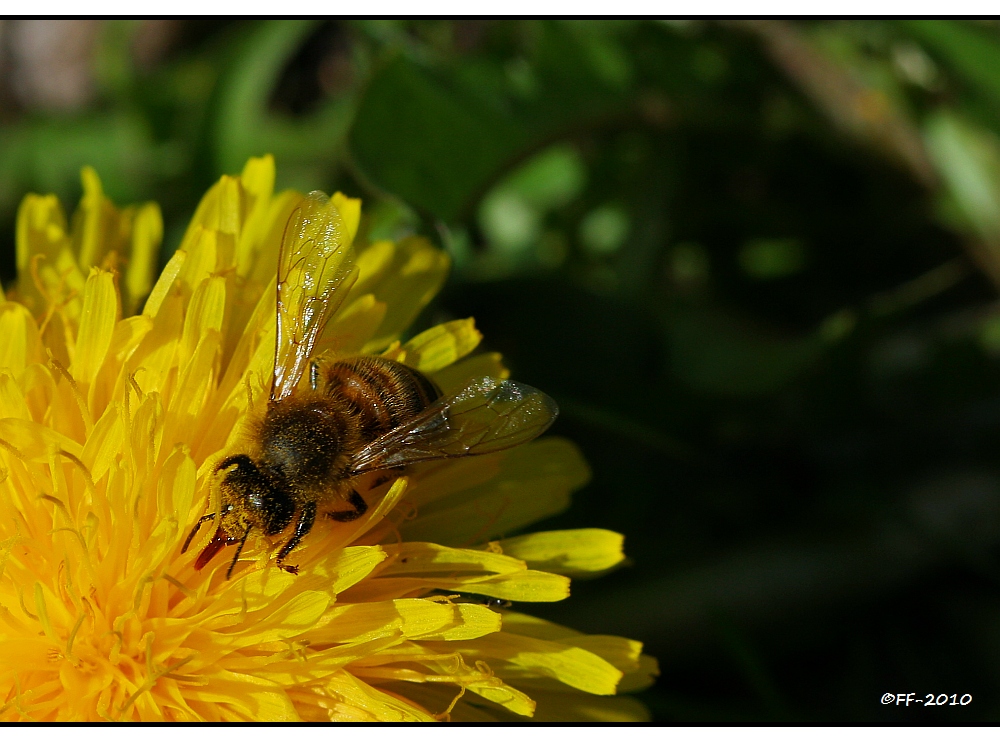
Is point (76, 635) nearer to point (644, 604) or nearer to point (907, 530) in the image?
point (644, 604)

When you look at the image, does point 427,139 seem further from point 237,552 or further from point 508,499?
point 237,552

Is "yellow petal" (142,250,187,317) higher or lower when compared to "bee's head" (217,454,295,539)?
higher

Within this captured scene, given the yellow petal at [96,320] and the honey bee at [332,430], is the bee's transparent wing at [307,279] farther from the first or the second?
the yellow petal at [96,320]

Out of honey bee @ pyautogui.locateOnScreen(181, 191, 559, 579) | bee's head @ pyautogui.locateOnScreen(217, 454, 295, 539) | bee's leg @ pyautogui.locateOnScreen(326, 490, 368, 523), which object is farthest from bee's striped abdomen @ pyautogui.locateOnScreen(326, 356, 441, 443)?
bee's head @ pyautogui.locateOnScreen(217, 454, 295, 539)

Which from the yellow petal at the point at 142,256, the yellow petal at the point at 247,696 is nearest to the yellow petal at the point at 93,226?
the yellow petal at the point at 142,256

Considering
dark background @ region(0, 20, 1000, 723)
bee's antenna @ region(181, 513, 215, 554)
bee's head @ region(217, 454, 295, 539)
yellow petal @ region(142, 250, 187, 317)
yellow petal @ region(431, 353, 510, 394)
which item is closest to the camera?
bee's head @ region(217, 454, 295, 539)

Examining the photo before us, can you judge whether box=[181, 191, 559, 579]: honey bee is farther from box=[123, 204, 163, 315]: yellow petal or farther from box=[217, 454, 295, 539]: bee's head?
box=[123, 204, 163, 315]: yellow petal
